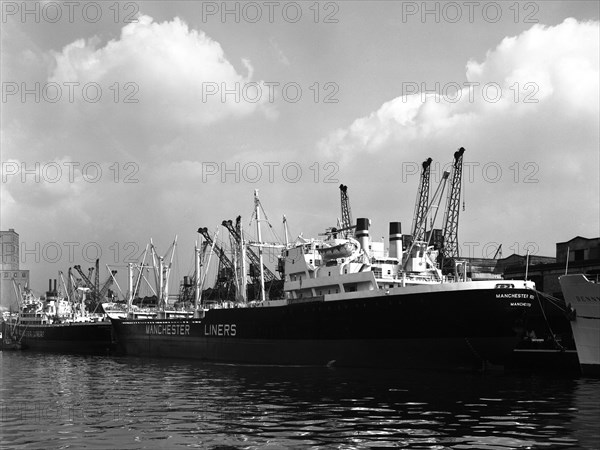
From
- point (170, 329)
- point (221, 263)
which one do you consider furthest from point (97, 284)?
point (170, 329)

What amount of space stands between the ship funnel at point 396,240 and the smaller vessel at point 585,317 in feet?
45.9

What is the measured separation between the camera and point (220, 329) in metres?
55.7

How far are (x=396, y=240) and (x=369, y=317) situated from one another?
9.47 m

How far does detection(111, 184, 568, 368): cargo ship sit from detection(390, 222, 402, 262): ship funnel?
74 mm

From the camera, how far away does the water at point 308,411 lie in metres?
19.3

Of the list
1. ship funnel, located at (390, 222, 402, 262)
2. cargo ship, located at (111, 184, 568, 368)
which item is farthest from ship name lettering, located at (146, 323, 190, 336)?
ship funnel, located at (390, 222, 402, 262)

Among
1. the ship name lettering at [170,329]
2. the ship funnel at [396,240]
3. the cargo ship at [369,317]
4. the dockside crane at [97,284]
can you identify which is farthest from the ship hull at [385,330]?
the dockside crane at [97,284]

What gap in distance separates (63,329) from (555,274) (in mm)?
60714

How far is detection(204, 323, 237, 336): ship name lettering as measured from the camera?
54.2 meters

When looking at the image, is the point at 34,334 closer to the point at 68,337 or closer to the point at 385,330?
the point at 68,337

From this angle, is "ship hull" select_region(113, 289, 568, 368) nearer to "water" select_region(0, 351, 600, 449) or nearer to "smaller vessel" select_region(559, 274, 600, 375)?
"water" select_region(0, 351, 600, 449)

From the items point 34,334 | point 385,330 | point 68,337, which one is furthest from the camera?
point 34,334

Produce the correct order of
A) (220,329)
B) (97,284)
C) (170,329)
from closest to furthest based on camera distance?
(220,329)
(170,329)
(97,284)

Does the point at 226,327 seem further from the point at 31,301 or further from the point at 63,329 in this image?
the point at 31,301
